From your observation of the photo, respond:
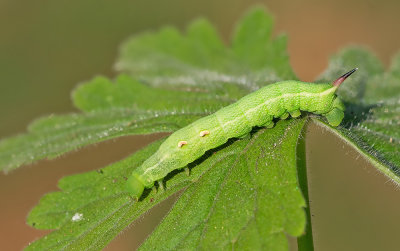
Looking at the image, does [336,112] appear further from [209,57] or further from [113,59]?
[113,59]

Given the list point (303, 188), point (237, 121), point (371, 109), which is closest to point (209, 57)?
point (371, 109)

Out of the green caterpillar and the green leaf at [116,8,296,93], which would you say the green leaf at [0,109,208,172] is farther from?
the green leaf at [116,8,296,93]

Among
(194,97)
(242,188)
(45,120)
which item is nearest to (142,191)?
(242,188)

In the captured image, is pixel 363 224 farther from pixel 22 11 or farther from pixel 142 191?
pixel 22 11

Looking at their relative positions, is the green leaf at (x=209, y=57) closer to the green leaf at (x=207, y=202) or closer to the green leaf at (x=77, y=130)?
the green leaf at (x=77, y=130)

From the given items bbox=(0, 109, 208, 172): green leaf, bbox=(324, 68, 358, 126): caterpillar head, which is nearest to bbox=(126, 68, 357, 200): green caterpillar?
bbox=(324, 68, 358, 126): caterpillar head

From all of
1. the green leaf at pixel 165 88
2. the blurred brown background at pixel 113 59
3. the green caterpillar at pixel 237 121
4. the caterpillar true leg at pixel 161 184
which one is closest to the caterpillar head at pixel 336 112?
the green caterpillar at pixel 237 121

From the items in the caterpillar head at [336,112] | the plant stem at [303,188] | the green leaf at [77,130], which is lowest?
the plant stem at [303,188]
